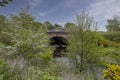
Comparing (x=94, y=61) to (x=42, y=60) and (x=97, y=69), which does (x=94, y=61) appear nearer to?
(x=97, y=69)

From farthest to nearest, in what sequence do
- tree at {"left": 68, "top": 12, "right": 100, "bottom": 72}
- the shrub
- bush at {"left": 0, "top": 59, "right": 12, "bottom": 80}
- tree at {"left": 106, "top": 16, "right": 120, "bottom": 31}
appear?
tree at {"left": 106, "top": 16, "right": 120, "bottom": 31} < tree at {"left": 68, "top": 12, "right": 100, "bottom": 72} < the shrub < bush at {"left": 0, "top": 59, "right": 12, "bottom": 80}

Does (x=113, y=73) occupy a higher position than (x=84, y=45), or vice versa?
(x=84, y=45)

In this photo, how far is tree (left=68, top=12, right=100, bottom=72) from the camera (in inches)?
431

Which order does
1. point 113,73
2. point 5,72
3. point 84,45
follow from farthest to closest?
point 84,45, point 113,73, point 5,72

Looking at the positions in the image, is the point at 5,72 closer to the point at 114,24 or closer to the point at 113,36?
the point at 113,36

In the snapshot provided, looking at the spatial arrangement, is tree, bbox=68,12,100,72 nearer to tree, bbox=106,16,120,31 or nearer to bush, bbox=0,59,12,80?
bush, bbox=0,59,12,80

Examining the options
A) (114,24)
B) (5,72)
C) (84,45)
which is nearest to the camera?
(5,72)

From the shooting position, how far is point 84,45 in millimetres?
11039

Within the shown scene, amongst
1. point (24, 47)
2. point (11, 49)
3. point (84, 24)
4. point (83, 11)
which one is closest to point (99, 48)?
point (84, 24)

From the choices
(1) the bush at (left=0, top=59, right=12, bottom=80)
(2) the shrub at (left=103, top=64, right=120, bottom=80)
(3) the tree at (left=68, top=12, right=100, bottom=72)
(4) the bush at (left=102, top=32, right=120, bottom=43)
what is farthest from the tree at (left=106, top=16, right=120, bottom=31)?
(1) the bush at (left=0, top=59, right=12, bottom=80)

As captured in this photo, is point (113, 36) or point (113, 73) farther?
point (113, 36)

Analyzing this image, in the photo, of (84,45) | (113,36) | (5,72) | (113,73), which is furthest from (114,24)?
(5,72)

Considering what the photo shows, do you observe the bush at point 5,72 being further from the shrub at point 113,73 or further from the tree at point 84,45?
the tree at point 84,45

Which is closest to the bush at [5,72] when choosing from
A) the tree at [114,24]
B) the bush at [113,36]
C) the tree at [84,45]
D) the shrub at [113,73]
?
the shrub at [113,73]
